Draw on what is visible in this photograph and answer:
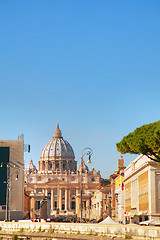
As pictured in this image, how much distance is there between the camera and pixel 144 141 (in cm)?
2878

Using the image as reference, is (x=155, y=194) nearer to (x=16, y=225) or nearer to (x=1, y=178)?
(x=16, y=225)

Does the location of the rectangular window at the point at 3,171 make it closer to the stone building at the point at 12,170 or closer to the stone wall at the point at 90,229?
the stone building at the point at 12,170

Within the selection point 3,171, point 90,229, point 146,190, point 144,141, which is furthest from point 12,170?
point 90,229

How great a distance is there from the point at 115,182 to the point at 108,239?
7346cm

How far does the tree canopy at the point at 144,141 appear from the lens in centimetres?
2794

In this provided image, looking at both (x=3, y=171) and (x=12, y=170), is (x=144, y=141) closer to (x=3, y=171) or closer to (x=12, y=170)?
(x=3, y=171)

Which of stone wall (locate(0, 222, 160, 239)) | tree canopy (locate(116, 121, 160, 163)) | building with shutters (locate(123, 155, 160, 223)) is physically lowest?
stone wall (locate(0, 222, 160, 239))

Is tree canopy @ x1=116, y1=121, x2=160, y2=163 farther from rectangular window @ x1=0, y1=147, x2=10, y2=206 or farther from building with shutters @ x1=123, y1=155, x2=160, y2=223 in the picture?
rectangular window @ x1=0, y1=147, x2=10, y2=206

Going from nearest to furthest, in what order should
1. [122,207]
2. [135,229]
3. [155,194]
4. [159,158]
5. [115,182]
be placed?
[135,229], [159,158], [155,194], [122,207], [115,182]

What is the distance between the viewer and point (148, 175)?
47469 mm

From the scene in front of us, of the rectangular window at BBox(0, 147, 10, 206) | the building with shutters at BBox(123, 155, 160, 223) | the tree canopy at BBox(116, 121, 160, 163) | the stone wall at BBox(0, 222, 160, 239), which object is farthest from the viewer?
the rectangular window at BBox(0, 147, 10, 206)

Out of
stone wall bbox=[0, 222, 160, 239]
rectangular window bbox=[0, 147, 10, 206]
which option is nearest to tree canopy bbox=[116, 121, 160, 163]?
stone wall bbox=[0, 222, 160, 239]

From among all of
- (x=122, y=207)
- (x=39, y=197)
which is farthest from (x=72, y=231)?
(x=39, y=197)

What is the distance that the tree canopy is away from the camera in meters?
27.9
